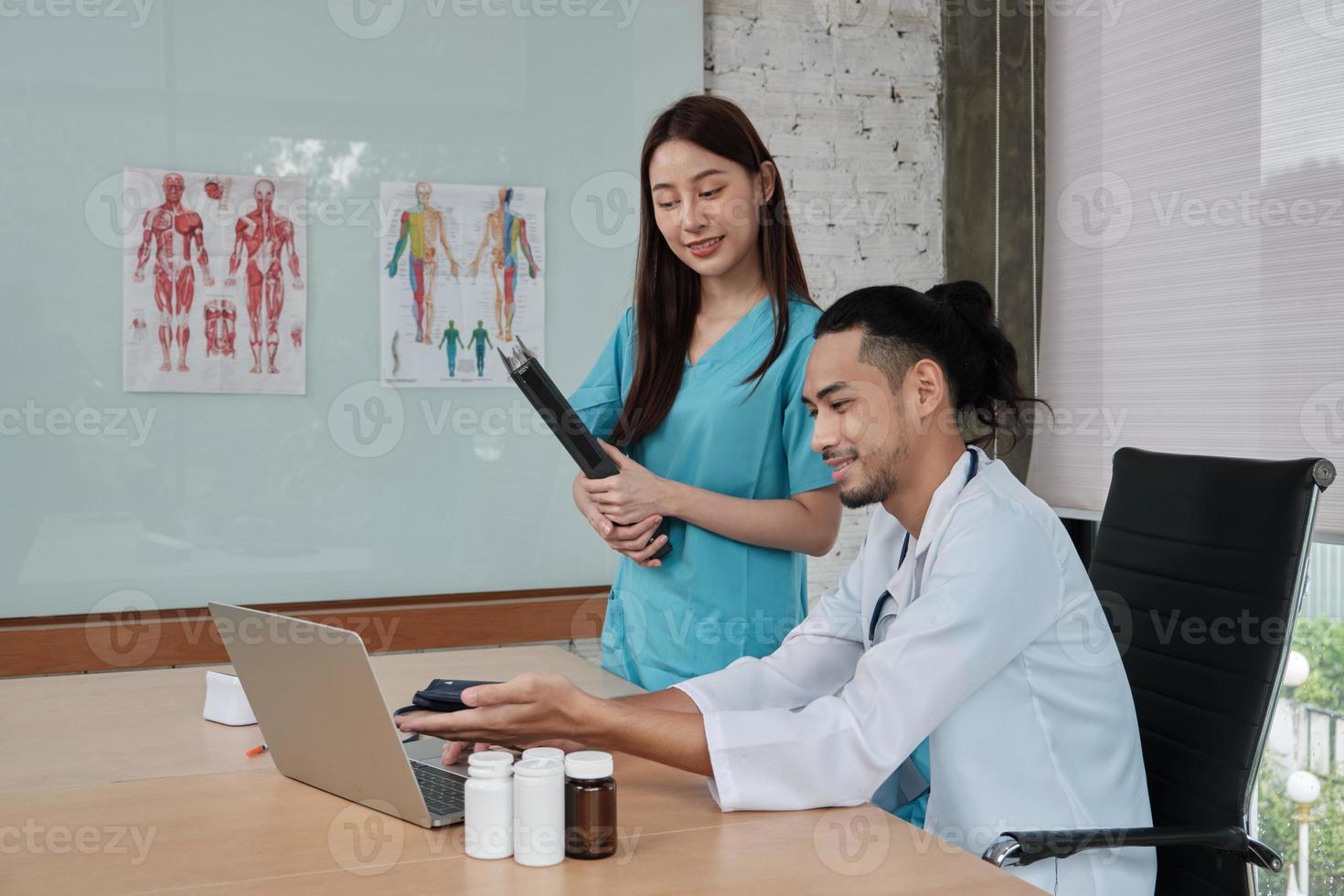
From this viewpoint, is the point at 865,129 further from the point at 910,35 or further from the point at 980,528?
the point at 980,528

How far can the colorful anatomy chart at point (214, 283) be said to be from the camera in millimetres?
2809

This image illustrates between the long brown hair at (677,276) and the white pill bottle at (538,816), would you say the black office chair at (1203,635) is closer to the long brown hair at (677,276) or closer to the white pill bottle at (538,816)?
the white pill bottle at (538,816)

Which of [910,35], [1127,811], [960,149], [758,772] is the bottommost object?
[1127,811]

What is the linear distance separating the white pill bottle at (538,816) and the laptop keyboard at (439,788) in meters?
0.14

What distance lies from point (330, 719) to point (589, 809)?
30 cm

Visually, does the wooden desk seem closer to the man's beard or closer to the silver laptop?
the silver laptop

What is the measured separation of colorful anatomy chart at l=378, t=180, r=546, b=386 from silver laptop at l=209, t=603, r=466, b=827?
1726 mm

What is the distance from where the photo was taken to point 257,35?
2.89m

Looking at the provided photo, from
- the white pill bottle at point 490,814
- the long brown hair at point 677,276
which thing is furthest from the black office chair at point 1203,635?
the long brown hair at point 677,276

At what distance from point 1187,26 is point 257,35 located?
2159mm

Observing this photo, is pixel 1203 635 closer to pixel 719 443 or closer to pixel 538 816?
pixel 719 443

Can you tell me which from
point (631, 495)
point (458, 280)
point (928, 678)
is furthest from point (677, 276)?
point (458, 280)

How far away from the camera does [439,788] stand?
51.2 inches

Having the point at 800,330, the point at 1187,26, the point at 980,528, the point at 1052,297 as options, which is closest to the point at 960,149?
the point at 1052,297
